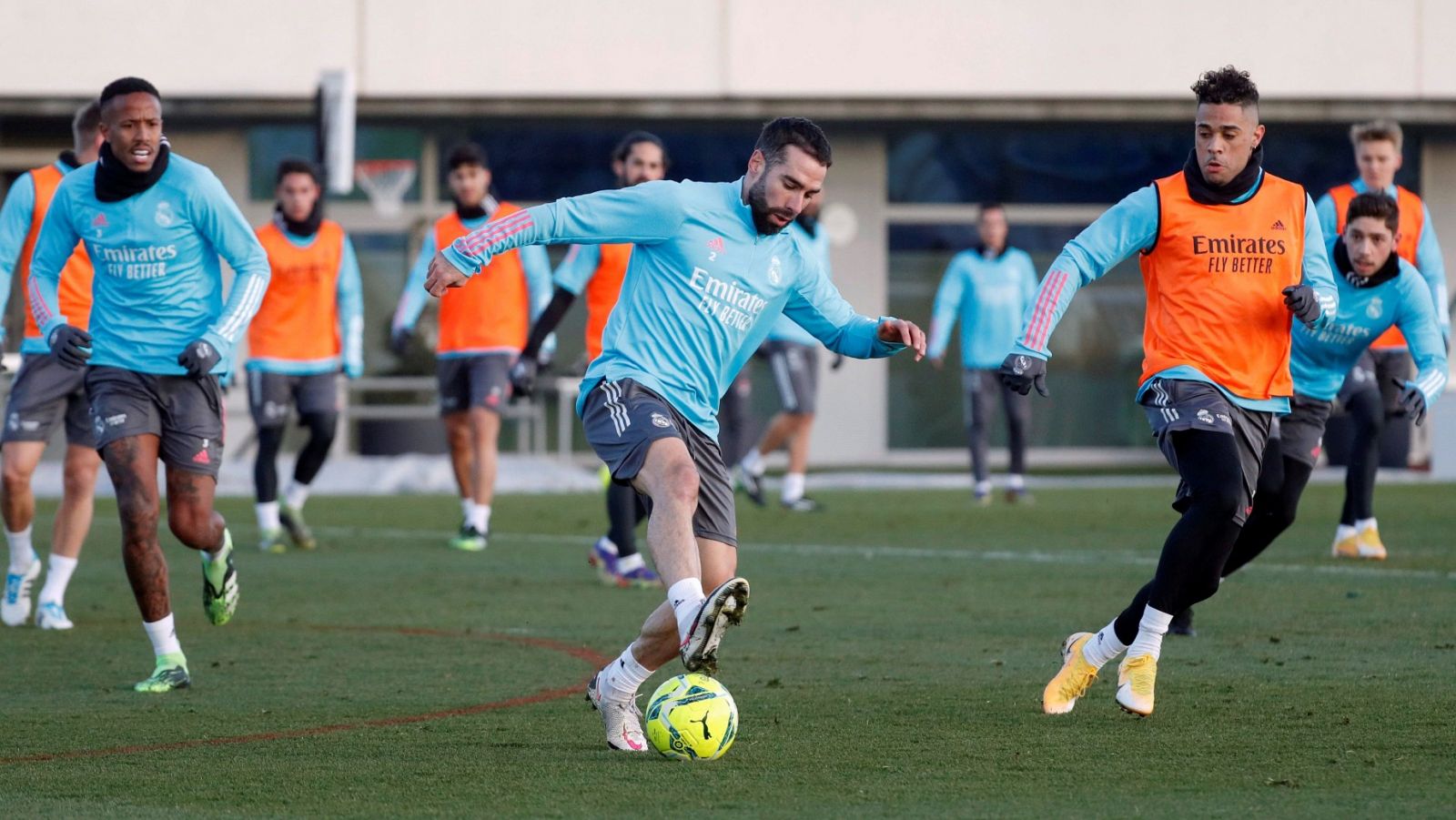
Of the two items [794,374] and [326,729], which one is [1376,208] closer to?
[326,729]

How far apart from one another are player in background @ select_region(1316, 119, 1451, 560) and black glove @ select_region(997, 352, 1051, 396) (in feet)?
16.5

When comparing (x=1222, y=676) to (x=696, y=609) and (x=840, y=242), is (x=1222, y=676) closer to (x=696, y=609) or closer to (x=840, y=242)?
(x=696, y=609)

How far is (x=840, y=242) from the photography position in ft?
77.4

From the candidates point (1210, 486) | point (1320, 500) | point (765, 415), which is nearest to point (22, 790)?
point (1210, 486)

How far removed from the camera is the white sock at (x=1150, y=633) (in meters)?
6.52

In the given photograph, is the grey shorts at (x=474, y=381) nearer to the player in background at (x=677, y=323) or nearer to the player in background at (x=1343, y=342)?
the player in background at (x=1343, y=342)

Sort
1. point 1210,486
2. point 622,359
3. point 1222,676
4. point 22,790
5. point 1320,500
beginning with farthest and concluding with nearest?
point 1320,500 < point 1222,676 < point 1210,486 < point 622,359 < point 22,790

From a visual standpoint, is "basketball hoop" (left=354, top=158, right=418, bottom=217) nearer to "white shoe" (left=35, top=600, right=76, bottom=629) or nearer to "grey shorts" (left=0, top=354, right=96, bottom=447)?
"grey shorts" (left=0, top=354, right=96, bottom=447)

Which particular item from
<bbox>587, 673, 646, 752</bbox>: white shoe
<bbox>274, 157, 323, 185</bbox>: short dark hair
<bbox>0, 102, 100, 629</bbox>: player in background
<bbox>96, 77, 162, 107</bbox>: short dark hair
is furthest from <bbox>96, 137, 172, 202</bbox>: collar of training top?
<bbox>274, 157, 323, 185</bbox>: short dark hair

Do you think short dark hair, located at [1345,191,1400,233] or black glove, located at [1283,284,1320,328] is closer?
black glove, located at [1283,284,1320,328]

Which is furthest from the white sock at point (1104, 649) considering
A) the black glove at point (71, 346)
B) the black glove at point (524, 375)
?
the black glove at point (524, 375)

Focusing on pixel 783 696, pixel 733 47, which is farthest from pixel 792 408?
pixel 783 696

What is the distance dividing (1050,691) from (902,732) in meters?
0.64

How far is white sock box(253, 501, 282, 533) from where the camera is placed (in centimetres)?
1345
